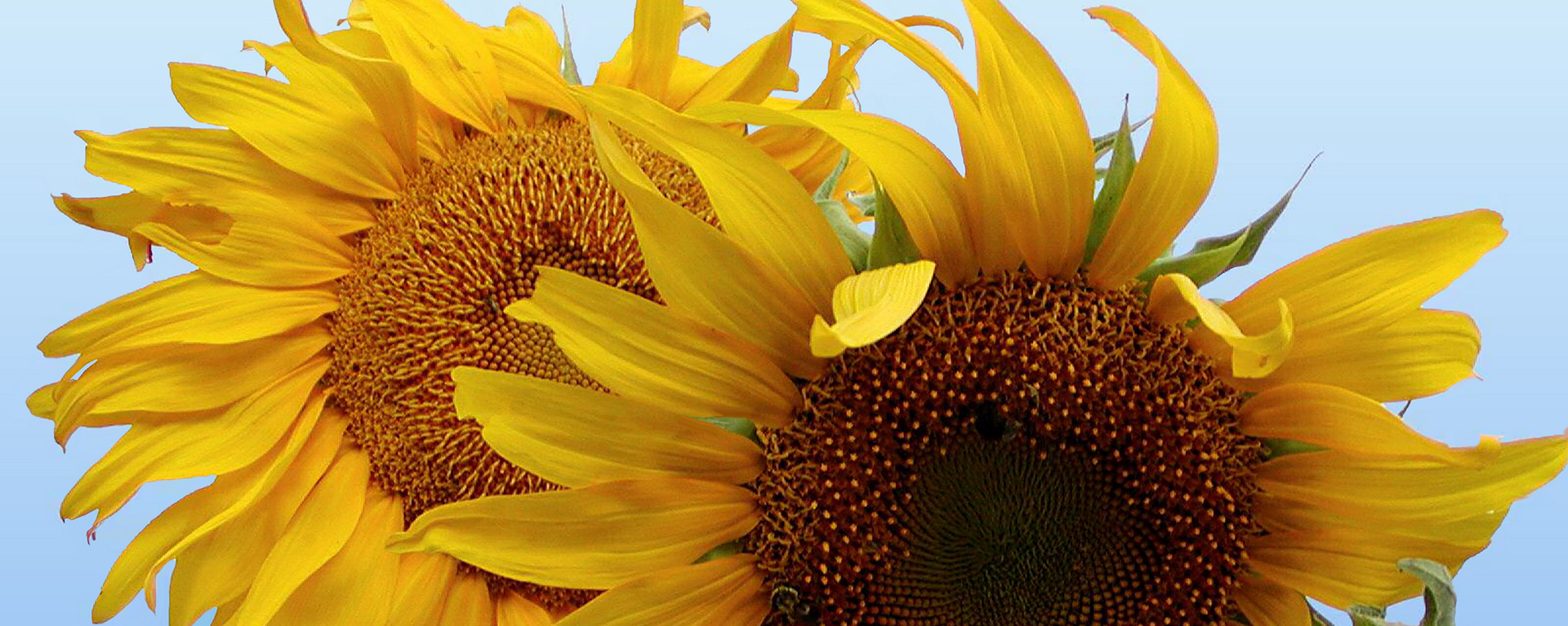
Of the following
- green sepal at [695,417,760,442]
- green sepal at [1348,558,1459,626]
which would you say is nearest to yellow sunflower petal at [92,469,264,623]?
green sepal at [695,417,760,442]

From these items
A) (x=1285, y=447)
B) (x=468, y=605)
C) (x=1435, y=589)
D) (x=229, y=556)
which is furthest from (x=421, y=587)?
(x=1435, y=589)

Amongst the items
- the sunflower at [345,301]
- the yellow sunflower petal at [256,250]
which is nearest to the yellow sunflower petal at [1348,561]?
the sunflower at [345,301]

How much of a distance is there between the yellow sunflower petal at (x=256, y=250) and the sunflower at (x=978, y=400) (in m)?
0.48

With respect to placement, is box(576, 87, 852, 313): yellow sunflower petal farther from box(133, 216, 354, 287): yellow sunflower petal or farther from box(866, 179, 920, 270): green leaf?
box(133, 216, 354, 287): yellow sunflower petal

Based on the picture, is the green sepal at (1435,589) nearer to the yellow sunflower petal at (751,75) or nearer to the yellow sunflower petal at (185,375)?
the yellow sunflower petal at (751,75)

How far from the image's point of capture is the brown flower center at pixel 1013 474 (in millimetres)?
1228

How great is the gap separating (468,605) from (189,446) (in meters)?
0.35

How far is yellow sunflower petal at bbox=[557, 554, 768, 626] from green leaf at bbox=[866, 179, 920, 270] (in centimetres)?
29

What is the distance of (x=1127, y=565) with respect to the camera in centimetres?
130

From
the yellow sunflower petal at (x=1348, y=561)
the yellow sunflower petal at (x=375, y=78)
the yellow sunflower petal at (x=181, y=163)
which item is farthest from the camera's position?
the yellow sunflower petal at (x=181, y=163)

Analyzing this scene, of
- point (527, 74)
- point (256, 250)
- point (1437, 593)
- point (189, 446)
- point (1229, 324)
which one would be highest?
point (527, 74)

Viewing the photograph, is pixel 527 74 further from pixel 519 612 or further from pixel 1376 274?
pixel 1376 274

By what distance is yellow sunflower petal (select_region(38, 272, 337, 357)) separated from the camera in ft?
5.22

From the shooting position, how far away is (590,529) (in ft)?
4.10
